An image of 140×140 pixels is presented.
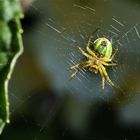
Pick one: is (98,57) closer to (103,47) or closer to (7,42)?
(103,47)

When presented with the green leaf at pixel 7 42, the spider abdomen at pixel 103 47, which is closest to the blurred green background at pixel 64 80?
the spider abdomen at pixel 103 47

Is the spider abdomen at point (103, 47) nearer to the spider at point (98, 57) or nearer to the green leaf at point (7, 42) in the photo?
the spider at point (98, 57)

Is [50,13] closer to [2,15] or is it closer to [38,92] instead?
[38,92]

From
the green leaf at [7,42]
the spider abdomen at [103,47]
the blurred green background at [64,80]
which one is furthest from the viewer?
the spider abdomen at [103,47]

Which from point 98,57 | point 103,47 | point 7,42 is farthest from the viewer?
point 98,57

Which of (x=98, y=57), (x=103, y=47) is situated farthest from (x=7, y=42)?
(x=98, y=57)
